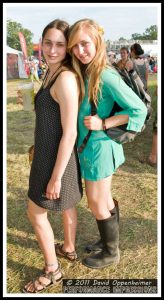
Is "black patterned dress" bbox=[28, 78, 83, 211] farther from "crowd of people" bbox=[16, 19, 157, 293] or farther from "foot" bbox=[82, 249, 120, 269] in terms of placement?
"foot" bbox=[82, 249, 120, 269]

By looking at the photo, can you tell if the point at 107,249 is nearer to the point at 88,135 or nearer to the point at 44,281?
the point at 44,281

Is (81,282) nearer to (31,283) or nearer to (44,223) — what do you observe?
(31,283)

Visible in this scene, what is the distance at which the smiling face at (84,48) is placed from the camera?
182cm

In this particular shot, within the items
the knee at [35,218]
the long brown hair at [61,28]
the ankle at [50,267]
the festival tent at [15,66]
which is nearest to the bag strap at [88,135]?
the long brown hair at [61,28]

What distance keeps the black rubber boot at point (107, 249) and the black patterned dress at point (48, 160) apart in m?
0.37

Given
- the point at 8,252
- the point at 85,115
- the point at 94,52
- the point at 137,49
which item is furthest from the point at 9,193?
the point at 137,49

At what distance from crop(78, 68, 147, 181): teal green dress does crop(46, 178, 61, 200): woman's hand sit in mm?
245

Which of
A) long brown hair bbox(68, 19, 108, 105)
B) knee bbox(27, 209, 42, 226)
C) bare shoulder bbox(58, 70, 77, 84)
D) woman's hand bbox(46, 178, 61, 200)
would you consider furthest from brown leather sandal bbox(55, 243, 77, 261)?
bare shoulder bbox(58, 70, 77, 84)

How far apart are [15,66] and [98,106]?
17.6 m

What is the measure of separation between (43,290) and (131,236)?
0.96 meters

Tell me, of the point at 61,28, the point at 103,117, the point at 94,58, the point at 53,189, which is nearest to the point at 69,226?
the point at 53,189

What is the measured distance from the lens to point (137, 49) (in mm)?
4930

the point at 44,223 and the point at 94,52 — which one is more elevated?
the point at 94,52

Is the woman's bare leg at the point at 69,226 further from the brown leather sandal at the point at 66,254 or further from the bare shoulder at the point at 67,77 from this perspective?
the bare shoulder at the point at 67,77
